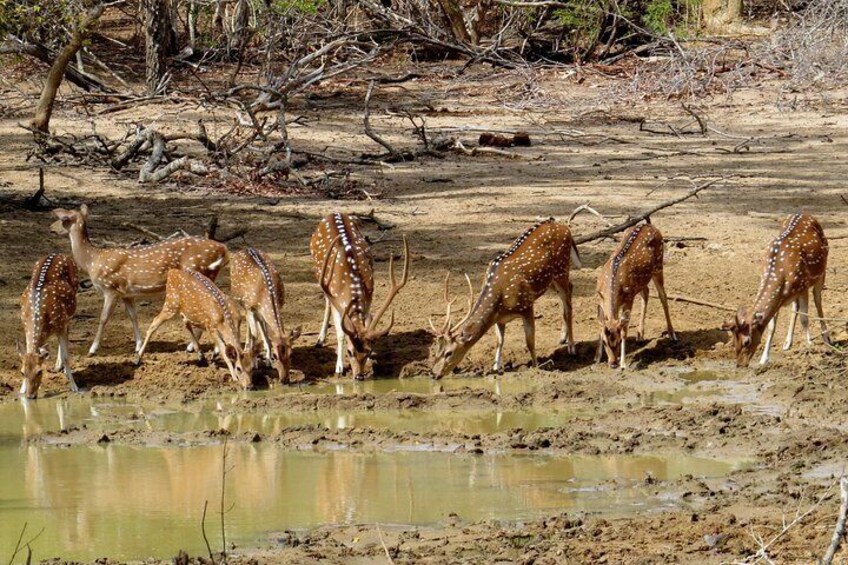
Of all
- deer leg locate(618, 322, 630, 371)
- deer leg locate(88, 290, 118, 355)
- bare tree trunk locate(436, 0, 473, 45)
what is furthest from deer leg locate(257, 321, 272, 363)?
bare tree trunk locate(436, 0, 473, 45)

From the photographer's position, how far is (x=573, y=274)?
1484 centimetres

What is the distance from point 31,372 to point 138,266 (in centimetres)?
161

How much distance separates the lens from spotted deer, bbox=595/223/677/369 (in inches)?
484

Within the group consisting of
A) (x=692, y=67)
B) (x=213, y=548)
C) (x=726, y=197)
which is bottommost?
(x=213, y=548)

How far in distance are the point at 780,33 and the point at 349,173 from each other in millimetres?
7189

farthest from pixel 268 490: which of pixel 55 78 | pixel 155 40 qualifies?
pixel 155 40

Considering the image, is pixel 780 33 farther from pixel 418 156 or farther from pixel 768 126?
pixel 418 156

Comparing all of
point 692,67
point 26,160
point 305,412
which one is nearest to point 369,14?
point 692,67

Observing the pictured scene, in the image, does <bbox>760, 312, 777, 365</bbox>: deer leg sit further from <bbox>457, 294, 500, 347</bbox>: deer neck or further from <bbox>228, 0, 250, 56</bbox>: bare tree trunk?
<bbox>228, 0, 250, 56</bbox>: bare tree trunk

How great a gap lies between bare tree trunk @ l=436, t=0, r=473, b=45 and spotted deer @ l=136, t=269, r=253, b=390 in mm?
15646

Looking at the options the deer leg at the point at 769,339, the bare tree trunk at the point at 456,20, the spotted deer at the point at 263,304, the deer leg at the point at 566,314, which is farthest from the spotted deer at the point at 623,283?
the bare tree trunk at the point at 456,20

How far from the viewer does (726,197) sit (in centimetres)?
1803

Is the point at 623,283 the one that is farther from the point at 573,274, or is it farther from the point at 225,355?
the point at 225,355

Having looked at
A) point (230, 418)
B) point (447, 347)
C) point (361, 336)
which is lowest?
point (230, 418)
